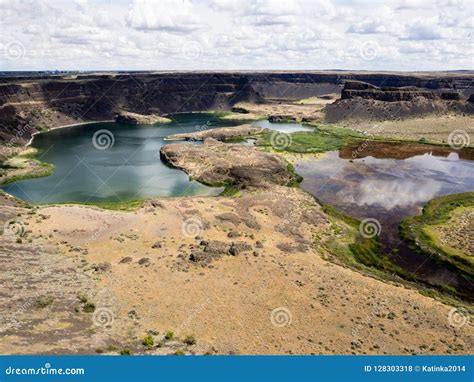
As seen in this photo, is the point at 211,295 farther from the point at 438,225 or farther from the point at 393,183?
the point at 393,183

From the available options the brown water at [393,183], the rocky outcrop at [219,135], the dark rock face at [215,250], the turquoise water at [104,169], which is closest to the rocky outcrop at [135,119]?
the turquoise water at [104,169]

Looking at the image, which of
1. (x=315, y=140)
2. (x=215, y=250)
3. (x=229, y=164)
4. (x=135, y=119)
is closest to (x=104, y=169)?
(x=229, y=164)

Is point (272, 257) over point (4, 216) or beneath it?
beneath

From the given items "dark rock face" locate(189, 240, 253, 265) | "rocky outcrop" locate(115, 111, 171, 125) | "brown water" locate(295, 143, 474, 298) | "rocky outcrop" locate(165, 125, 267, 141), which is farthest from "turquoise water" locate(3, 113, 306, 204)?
"dark rock face" locate(189, 240, 253, 265)

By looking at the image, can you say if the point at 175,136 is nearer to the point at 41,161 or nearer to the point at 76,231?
the point at 41,161

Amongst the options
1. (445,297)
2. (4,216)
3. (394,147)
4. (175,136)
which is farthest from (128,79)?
(445,297)

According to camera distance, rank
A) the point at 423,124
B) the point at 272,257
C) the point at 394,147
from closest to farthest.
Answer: the point at 272,257, the point at 394,147, the point at 423,124
